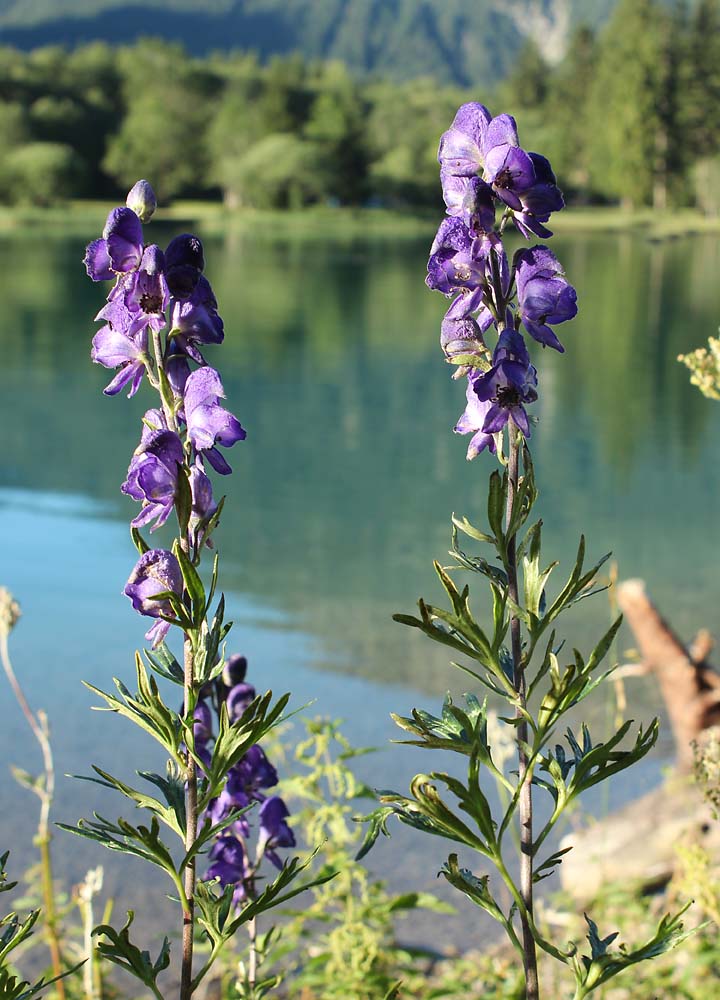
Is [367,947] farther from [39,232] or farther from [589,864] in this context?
[39,232]

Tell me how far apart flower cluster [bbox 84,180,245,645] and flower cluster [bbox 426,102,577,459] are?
31 cm

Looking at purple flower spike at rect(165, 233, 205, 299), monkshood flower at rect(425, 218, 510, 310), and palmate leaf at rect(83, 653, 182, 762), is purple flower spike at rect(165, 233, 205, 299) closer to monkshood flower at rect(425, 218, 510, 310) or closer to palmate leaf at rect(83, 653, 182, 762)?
Result: monkshood flower at rect(425, 218, 510, 310)

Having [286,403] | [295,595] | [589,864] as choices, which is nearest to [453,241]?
[589,864]

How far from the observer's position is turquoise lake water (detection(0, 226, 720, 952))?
5227mm

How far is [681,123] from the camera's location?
238 feet

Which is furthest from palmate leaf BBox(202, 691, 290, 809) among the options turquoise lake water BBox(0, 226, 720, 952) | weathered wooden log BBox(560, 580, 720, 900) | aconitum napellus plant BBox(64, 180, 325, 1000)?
turquoise lake water BBox(0, 226, 720, 952)

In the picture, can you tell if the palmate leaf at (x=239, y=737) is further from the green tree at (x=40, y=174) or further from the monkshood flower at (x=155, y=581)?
the green tree at (x=40, y=174)

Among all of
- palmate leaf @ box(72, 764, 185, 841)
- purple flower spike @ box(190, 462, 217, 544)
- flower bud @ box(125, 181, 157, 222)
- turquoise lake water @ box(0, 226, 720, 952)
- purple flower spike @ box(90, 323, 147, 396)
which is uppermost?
turquoise lake water @ box(0, 226, 720, 952)

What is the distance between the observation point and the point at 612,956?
1.43 m

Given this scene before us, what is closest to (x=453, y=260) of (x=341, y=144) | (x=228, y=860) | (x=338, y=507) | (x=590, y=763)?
(x=590, y=763)

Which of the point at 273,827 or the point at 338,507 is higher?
the point at 338,507

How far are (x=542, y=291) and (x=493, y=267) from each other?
3.1 inches

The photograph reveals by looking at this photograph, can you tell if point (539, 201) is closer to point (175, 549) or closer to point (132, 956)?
point (175, 549)

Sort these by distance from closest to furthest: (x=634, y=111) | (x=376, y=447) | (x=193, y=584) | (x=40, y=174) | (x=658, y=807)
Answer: (x=193, y=584)
(x=658, y=807)
(x=376, y=447)
(x=634, y=111)
(x=40, y=174)
